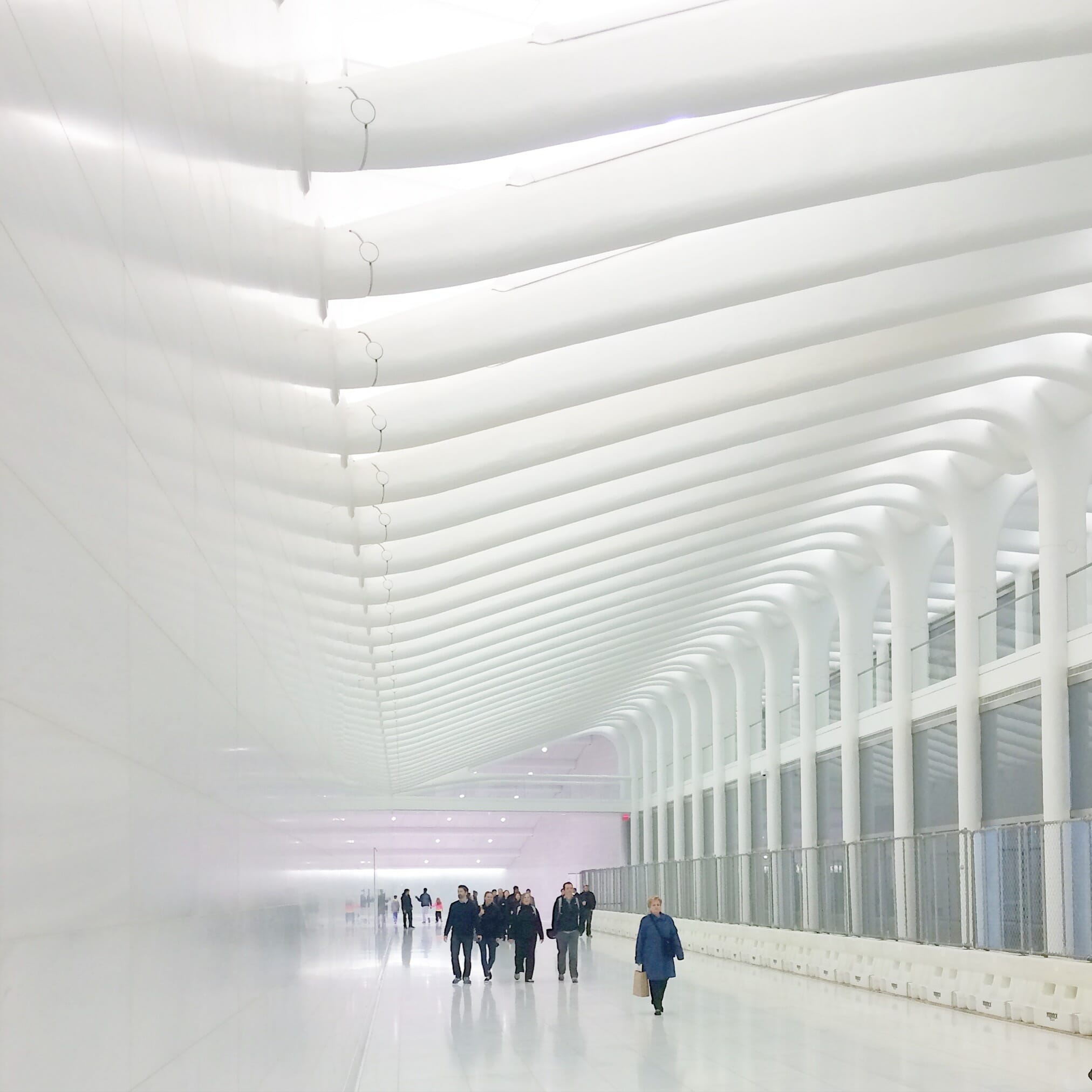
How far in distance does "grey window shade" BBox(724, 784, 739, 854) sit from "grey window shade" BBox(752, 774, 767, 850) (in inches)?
78.0

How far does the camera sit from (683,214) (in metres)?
8.50

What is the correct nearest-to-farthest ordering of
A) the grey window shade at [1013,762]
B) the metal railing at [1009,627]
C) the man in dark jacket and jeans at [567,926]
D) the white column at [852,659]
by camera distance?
the grey window shade at [1013,762]
the metal railing at [1009,627]
the man in dark jacket and jeans at [567,926]
the white column at [852,659]

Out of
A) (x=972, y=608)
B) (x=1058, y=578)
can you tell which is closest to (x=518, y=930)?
(x=972, y=608)

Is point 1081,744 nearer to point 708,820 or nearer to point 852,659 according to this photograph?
point 852,659

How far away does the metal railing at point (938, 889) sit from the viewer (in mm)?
15845

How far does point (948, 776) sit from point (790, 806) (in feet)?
33.3

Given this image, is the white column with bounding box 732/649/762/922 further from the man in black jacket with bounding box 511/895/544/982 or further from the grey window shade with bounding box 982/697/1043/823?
the grey window shade with bounding box 982/697/1043/823

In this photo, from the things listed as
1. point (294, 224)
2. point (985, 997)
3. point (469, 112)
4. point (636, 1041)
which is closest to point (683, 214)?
point (469, 112)

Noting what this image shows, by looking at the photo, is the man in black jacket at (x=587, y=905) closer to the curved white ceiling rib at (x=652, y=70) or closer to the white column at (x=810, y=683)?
the white column at (x=810, y=683)

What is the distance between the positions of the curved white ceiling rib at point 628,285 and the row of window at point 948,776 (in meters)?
3.96

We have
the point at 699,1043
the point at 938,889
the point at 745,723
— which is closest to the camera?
the point at 699,1043

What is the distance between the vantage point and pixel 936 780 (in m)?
23.3

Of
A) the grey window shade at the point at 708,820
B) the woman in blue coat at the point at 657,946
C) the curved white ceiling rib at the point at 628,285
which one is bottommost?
the grey window shade at the point at 708,820

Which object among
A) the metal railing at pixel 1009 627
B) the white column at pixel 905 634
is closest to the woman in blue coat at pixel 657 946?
the metal railing at pixel 1009 627
